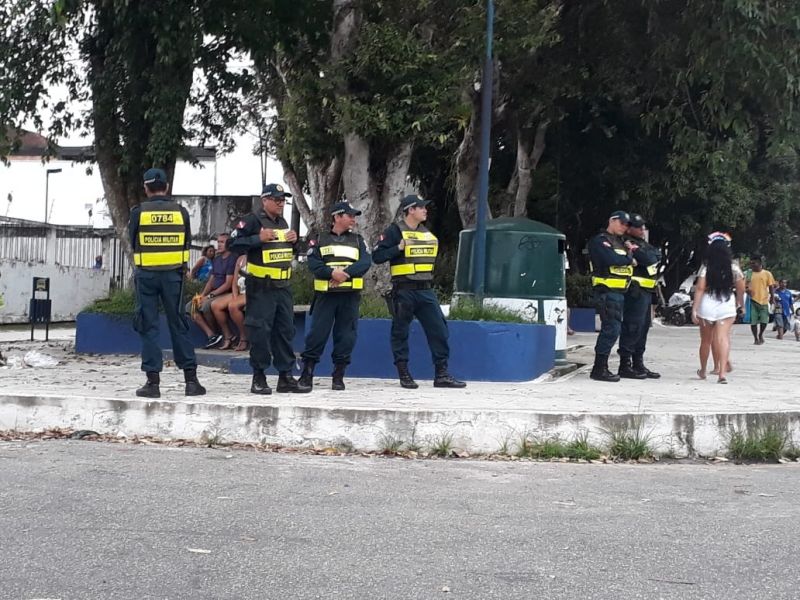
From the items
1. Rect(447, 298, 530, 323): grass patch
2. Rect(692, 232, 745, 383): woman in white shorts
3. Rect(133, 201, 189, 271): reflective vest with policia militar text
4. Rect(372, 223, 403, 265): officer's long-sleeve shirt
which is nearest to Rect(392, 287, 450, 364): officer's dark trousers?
Rect(372, 223, 403, 265): officer's long-sleeve shirt

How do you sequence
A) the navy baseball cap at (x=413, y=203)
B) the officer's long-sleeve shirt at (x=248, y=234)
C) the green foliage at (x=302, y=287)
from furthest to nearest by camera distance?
the green foliage at (x=302, y=287)
the navy baseball cap at (x=413, y=203)
the officer's long-sleeve shirt at (x=248, y=234)

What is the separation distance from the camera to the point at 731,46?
11.7 m

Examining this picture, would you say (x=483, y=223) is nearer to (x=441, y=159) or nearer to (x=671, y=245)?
(x=441, y=159)

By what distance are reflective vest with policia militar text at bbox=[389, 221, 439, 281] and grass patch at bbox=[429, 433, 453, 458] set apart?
1832 mm

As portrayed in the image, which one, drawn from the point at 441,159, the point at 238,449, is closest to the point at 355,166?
the point at 238,449

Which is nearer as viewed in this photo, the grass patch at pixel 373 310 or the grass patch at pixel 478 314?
the grass patch at pixel 478 314

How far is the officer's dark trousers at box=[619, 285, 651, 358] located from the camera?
32.2ft

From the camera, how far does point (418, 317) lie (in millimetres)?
8375

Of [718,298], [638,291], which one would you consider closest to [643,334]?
[638,291]

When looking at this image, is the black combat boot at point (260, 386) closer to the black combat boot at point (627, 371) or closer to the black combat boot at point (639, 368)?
the black combat boot at point (627, 371)

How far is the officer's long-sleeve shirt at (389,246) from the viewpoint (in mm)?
8211

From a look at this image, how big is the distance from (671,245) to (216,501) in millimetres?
28388

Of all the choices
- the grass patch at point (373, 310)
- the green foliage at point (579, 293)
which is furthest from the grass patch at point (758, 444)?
the green foliage at point (579, 293)

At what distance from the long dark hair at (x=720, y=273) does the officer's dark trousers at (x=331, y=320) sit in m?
3.88
